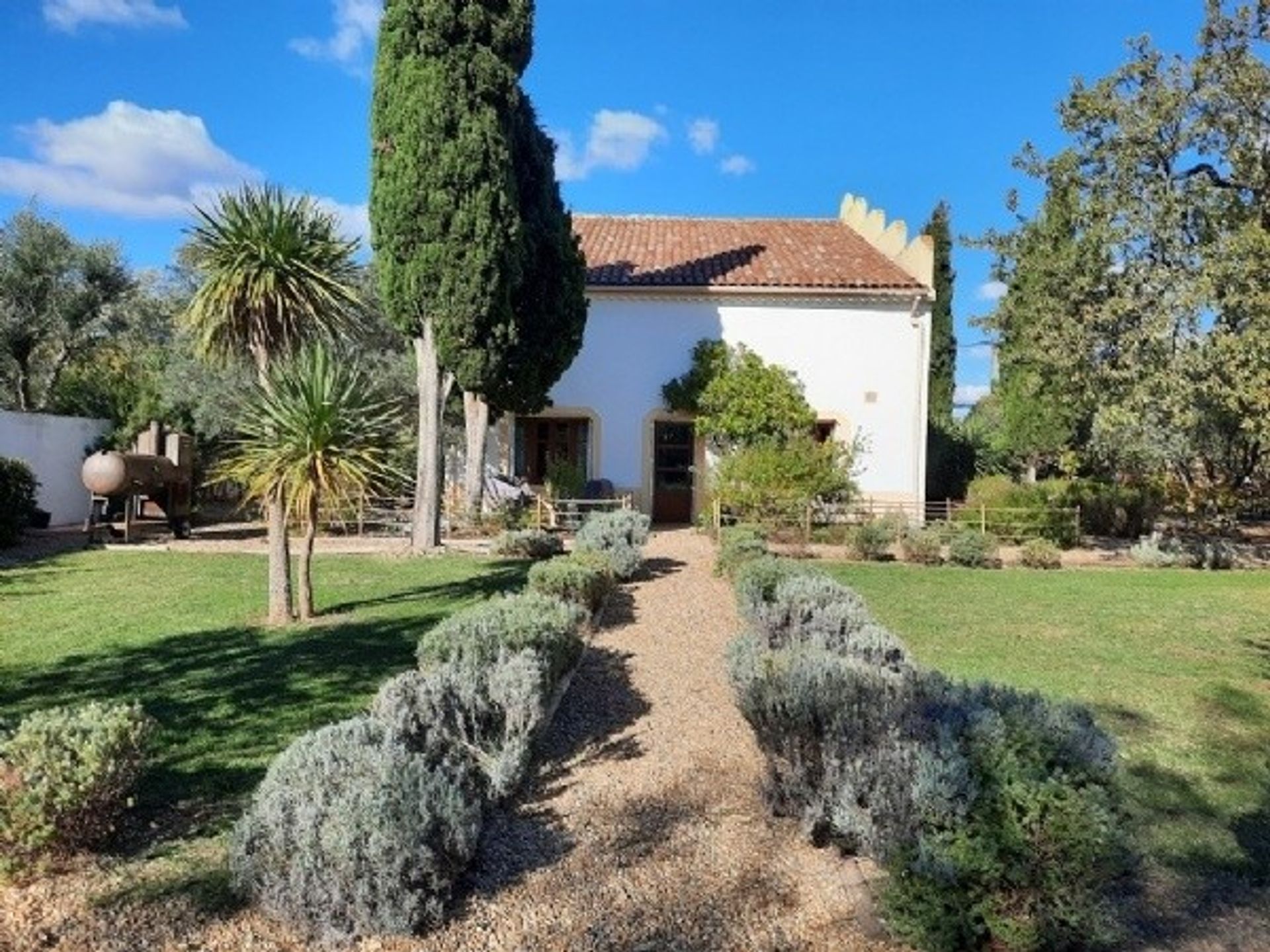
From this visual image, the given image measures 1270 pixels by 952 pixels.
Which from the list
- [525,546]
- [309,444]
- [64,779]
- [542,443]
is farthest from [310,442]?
[542,443]

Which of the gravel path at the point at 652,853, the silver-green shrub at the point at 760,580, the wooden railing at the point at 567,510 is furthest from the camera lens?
the wooden railing at the point at 567,510

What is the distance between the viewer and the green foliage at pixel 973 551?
17375mm

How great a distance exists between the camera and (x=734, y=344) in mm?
23984

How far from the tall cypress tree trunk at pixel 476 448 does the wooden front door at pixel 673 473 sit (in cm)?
508

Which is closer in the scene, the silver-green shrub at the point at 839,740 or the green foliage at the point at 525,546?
the silver-green shrub at the point at 839,740

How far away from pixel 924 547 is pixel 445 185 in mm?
11221

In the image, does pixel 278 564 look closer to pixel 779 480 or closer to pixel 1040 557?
Result: pixel 779 480

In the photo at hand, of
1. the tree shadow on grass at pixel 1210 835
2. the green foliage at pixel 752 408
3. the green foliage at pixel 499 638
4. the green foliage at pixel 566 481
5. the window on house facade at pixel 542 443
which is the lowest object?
the tree shadow on grass at pixel 1210 835

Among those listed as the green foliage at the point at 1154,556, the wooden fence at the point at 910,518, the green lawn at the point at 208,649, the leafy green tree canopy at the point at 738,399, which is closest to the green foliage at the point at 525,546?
the green lawn at the point at 208,649

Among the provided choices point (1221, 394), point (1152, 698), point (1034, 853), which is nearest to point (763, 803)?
point (1034, 853)

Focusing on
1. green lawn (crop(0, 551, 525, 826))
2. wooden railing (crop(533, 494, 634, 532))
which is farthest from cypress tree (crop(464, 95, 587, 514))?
green lawn (crop(0, 551, 525, 826))

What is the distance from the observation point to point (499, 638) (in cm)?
645

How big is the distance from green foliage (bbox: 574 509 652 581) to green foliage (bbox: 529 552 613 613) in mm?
1908

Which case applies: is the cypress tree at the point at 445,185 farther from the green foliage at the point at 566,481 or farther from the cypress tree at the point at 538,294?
the green foliage at the point at 566,481
